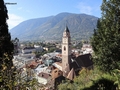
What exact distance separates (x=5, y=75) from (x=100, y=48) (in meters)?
6.25

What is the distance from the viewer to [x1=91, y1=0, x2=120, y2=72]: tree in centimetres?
901

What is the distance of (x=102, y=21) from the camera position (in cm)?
973

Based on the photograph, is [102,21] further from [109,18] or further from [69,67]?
[69,67]

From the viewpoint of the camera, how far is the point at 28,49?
92.4m

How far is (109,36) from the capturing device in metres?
9.16

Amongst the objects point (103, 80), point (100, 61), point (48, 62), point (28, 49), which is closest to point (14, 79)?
A: point (103, 80)

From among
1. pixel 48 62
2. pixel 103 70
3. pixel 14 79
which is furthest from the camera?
pixel 48 62

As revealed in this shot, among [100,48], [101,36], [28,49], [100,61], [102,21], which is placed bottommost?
[28,49]

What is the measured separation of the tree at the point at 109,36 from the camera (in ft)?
29.6

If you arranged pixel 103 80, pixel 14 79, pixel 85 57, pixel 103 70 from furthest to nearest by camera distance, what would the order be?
pixel 85 57, pixel 103 70, pixel 103 80, pixel 14 79

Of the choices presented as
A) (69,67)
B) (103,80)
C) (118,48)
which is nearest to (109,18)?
(118,48)

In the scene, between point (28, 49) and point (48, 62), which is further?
point (28, 49)

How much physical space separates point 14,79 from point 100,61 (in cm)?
645

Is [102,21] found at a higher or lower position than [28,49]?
higher
